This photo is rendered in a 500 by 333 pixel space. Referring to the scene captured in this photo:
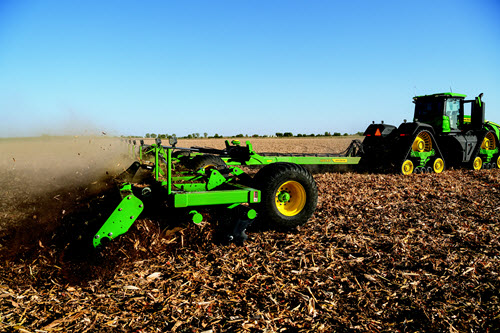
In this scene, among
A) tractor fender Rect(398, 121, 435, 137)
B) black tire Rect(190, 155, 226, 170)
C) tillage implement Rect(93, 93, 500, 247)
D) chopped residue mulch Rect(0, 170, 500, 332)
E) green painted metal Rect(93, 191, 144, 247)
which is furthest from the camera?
tractor fender Rect(398, 121, 435, 137)

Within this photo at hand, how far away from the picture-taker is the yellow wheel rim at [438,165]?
11609 mm

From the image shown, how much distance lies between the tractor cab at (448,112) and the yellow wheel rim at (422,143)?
97 centimetres

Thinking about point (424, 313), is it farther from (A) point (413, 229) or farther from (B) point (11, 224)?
(B) point (11, 224)

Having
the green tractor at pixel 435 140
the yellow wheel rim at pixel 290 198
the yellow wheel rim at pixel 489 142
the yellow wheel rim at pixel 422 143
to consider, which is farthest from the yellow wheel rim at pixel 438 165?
the yellow wheel rim at pixel 290 198

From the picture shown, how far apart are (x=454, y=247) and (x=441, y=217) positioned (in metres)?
1.46

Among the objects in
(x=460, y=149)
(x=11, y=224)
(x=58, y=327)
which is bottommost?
(x=58, y=327)

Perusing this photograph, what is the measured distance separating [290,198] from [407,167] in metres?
7.45

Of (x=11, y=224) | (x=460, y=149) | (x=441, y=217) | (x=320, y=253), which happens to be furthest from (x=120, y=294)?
(x=460, y=149)

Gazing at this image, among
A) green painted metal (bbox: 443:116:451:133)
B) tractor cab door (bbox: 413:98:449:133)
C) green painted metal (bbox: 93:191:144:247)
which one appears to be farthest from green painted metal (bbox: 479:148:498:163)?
green painted metal (bbox: 93:191:144:247)

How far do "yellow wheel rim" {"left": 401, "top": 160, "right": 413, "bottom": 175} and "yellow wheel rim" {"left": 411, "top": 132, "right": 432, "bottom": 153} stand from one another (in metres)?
0.56

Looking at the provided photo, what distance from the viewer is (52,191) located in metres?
5.93

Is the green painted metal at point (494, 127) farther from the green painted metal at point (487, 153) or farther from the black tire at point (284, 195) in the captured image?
the black tire at point (284, 195)

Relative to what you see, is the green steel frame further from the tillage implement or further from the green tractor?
the green tractor

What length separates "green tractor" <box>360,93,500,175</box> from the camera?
1098 centimetres
